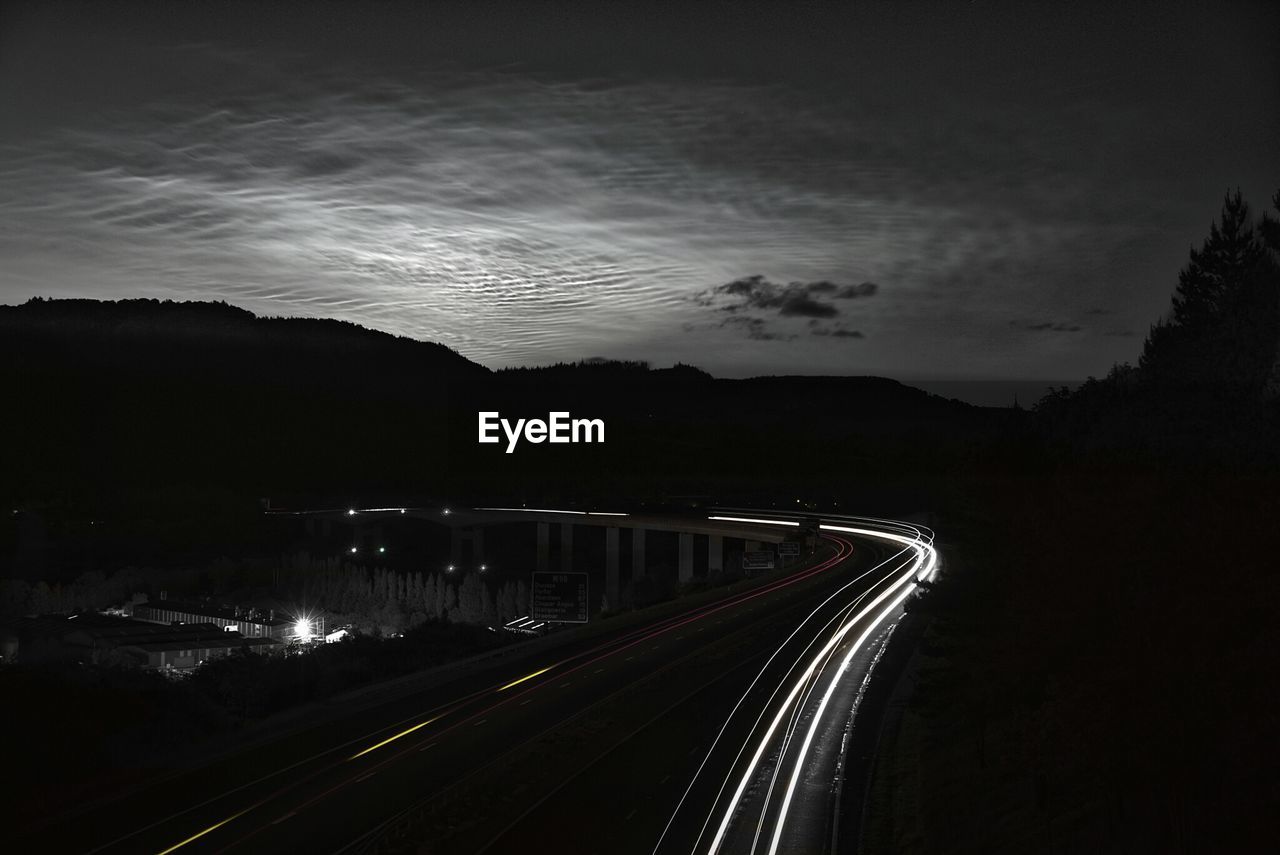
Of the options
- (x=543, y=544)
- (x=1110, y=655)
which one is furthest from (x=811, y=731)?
(x=543, y=544)

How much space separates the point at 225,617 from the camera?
219 feet

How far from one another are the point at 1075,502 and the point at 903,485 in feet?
472

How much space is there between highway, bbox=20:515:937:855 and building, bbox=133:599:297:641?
2781 cm

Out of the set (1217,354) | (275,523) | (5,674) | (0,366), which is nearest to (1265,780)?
(5,674)

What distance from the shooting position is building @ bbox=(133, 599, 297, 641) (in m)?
63.5

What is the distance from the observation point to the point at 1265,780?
59.1ft

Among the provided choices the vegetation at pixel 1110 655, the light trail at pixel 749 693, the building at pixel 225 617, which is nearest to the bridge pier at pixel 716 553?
the light trail at pixel 749 693

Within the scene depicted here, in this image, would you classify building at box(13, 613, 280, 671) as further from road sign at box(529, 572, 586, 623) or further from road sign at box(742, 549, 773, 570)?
road sign at box(742, 549, 773, 570)

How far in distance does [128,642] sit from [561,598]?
24.0 meters

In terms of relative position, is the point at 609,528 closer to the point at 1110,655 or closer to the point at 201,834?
the point at 1110,655

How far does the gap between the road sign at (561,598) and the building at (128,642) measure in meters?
13.7

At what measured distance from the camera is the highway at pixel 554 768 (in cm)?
2011

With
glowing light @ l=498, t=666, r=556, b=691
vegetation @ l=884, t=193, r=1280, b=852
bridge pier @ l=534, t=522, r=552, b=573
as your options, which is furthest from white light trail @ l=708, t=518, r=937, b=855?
bridge pier @ l=534, t=522, r=552, b=573

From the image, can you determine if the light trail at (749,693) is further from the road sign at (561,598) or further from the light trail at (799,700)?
the road sign at (561,598)
